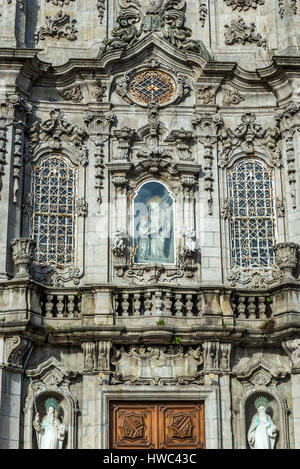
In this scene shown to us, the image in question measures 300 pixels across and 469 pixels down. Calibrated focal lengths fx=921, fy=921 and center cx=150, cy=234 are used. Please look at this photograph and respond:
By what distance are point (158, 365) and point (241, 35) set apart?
7.51 metres

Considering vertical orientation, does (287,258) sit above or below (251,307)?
above

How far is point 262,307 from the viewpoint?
1788 centimetres

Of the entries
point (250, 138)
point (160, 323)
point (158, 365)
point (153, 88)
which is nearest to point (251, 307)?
point (160, 323)

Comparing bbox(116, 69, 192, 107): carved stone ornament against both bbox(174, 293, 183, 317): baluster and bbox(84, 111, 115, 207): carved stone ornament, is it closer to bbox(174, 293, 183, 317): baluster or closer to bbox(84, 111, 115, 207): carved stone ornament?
bbox(84, 111, 115, 207): carved stone ornament

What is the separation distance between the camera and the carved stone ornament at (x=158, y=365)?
17.2 metres

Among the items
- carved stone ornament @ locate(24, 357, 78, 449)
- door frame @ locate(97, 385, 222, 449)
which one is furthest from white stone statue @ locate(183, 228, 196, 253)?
carved stone ornament @ locate(24, 357, 78, 449)

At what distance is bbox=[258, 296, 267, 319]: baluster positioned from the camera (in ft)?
58.6

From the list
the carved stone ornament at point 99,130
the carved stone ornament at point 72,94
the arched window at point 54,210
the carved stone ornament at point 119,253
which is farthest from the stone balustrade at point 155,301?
the carved stone ornament at point 72,94

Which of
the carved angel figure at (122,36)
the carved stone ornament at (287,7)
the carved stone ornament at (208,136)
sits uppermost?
the carved stone ornament at (287,7)

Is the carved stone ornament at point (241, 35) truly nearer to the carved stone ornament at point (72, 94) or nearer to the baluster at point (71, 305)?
the carved stone ornament at point (72, 94)

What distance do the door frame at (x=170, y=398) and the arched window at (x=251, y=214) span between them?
2826mm

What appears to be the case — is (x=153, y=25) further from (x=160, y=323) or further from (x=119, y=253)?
(x=160, y=323)

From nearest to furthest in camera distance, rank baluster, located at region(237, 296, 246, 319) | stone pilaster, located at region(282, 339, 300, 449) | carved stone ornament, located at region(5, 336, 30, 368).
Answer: carved stone ornament, located at region(5, 336, 30, 368), stone pilaster, located at region(282, 339, 300, 449), baluster, located at region(237, 296, 246, 319)

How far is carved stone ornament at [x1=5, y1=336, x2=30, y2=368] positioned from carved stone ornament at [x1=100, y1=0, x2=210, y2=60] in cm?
639
